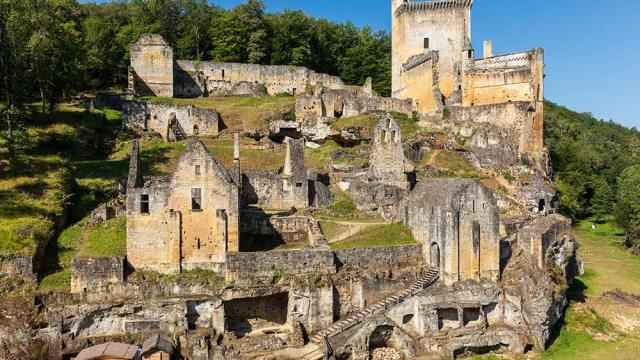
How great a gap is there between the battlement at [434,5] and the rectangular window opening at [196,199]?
40850mm

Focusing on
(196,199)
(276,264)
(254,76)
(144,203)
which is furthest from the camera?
(254,76)

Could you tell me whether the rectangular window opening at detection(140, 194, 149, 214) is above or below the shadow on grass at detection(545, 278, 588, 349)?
above

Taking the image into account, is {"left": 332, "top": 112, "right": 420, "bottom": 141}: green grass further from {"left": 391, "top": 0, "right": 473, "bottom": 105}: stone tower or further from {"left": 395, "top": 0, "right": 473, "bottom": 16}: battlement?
{"left": 395, "top": 0, "right": 473, "bottom": 16}: battlement

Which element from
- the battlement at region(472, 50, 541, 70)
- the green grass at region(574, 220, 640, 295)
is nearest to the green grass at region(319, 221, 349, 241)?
the green grass at region(574, 220, 640, 295)

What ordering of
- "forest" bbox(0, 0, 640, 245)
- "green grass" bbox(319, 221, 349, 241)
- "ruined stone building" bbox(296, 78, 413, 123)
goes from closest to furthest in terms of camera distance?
"green grass" bbox(319, 221, 349, 241) < "forest" bbox(0, 0, 640, 245) < "ruined stone building" bbox(296, 78, 413, 123)

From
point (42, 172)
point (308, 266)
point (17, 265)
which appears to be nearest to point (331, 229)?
point (308, 266)

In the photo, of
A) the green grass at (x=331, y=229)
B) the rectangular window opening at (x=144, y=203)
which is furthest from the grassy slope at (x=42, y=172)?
the green grass at (x=331, y=229)

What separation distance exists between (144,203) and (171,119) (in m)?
22.4

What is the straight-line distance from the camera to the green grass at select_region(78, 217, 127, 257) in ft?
83.3

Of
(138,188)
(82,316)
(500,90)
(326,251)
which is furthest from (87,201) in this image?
(500,90)

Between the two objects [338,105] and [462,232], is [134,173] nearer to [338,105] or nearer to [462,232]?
[462,232]

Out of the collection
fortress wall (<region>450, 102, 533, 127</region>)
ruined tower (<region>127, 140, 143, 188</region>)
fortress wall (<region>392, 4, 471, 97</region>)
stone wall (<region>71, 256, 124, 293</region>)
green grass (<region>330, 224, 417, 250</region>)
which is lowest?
stone wall (<region>71, 256, 124, 293</region>)

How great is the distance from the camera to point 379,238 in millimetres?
28938

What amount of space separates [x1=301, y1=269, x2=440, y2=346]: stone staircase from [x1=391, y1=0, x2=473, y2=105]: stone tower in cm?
3162
